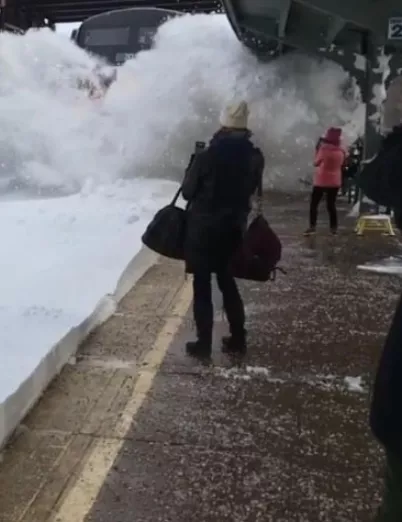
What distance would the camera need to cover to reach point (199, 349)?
4.93 m

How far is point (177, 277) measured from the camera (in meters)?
7.05

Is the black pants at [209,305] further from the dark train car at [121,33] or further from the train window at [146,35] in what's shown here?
the train window at [146,35]

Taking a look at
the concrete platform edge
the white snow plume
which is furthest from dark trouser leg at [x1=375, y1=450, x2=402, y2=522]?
the white snow plume

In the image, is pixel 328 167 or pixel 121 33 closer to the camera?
pixel 328 167

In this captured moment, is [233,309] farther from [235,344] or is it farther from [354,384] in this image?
[354,384]

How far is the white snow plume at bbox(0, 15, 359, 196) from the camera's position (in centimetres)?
1518

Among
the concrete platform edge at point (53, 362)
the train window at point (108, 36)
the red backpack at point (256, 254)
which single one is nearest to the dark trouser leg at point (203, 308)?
the red backpack at point (256, 254)

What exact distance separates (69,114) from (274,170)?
436cm

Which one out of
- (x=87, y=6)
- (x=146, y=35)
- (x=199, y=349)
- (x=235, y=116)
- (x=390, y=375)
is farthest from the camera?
(x=87, y=6)

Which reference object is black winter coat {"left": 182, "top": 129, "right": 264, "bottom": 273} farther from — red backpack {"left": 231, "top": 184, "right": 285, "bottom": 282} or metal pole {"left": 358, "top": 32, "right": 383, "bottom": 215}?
metal pole {"left": 358, "top": 32, "right": 383, "bottom": 215}

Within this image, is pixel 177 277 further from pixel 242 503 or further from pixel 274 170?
pixel 274 170

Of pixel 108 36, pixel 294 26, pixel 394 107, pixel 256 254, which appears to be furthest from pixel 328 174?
pixel 108 36

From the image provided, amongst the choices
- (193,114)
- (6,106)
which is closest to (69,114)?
(6,106)

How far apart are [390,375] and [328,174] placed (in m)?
8.30
